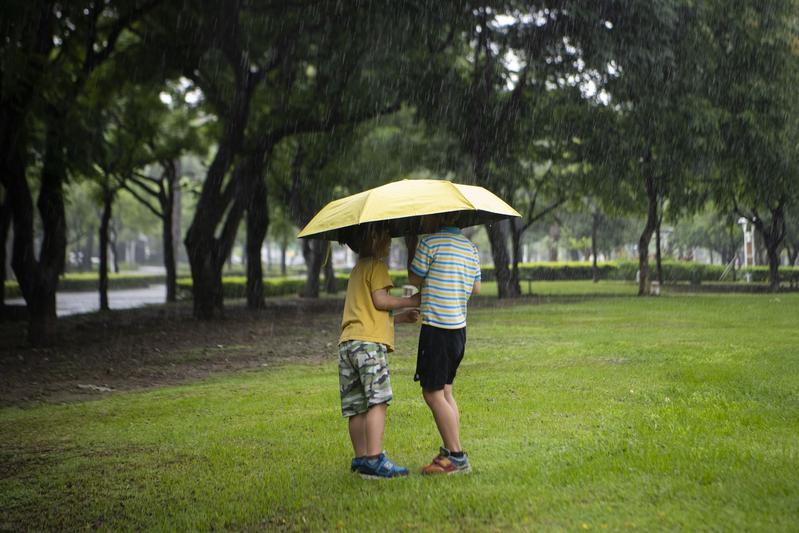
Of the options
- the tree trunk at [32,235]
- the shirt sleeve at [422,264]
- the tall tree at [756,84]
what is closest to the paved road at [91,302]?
the tree trunk at [32,235]

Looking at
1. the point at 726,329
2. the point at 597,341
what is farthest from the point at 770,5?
the point at 597,341

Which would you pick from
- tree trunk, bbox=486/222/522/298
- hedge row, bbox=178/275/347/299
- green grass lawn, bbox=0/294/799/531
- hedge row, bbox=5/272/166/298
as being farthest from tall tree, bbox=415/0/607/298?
hedge row, bbox=5/272/166/298

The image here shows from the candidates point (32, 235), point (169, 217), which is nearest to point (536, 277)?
point (169, 217)

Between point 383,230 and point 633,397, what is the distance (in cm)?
390

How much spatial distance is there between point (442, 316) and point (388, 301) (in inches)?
13.6

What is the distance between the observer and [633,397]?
8.02 metres

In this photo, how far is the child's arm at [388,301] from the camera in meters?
5.12

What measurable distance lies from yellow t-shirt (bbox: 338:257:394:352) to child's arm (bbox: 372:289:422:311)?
0.03 meters

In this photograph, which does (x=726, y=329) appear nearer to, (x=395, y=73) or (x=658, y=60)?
(x=658, y=60)

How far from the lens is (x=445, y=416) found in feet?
16.9

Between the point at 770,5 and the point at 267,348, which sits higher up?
the point at 770,5

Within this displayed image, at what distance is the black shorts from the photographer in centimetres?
508

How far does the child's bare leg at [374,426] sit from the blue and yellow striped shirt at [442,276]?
62 centimetres

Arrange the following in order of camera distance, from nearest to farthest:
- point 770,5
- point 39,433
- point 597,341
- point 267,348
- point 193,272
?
1. point 39,433
2. point 597,341
3. point 267,348
4. point 193,272
5. point 770,5
